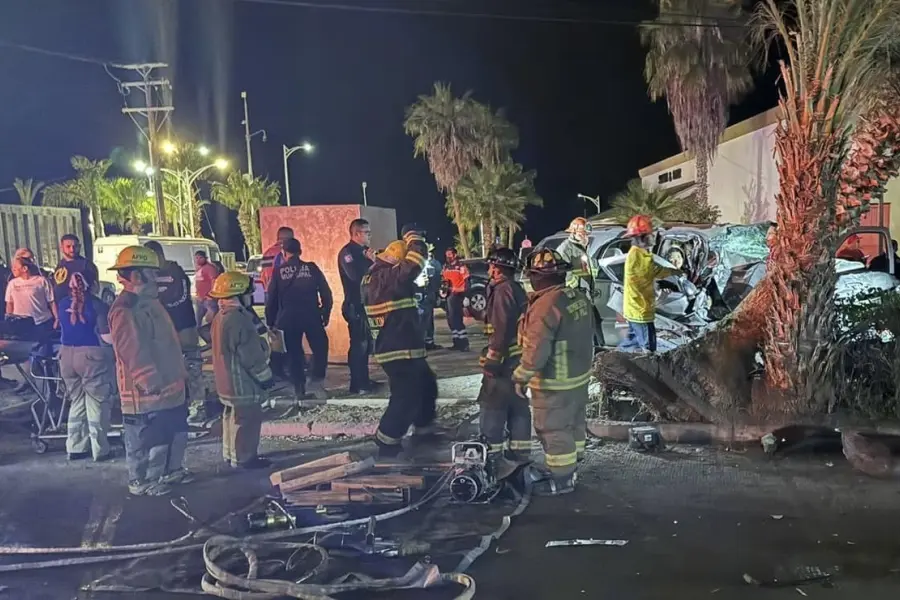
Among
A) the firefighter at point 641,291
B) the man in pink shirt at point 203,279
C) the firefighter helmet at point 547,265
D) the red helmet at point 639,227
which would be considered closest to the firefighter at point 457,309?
the man in pink shirt at point 203,279

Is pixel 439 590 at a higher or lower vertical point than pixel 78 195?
lower

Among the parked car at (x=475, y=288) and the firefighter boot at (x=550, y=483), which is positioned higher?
the parked car at (x=475, y=288)

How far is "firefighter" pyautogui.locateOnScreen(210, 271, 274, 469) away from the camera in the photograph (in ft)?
A: 20.2

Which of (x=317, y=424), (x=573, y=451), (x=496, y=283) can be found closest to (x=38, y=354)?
(x=317, y=424)

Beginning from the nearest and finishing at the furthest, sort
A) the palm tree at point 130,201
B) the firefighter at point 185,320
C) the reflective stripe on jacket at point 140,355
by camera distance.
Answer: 1. the reflective stripe on jacket at point 140,355
2. the firefighter at point 185,320
3. the palm tree at point 130,201

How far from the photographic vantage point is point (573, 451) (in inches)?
219

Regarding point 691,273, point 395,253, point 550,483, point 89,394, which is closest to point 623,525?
point 550,483

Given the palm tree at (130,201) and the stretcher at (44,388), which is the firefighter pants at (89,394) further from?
the palm tree at (130,201)

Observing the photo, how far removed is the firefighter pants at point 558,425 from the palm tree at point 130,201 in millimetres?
44061

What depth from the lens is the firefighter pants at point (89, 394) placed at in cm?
664

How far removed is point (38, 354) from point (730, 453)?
6369 mm

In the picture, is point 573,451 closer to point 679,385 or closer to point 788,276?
point 679,385

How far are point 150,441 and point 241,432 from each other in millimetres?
698

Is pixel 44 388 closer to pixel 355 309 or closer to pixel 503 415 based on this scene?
pixel 355 309
